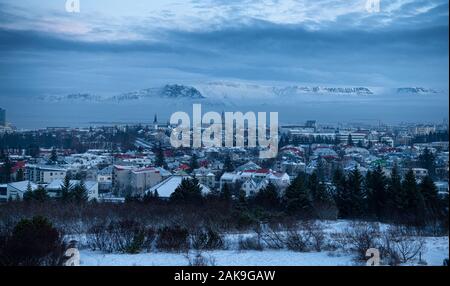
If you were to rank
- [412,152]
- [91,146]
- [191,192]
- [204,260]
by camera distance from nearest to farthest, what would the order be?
[204,260]
[191,192]
[412,152]
[91,146]

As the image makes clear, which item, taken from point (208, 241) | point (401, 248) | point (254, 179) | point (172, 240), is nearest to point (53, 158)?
point (254, 179)

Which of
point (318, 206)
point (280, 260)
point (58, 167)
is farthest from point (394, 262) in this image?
point (58, 167)

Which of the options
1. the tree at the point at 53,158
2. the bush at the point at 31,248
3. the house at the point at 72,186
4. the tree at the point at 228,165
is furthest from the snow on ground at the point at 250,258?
the tree at the point at 228,165

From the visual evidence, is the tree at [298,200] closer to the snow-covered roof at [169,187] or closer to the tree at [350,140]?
the snow-covered roof at [169,187]

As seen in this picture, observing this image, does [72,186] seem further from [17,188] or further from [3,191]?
[3,191]

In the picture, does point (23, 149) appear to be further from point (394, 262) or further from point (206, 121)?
point (394, 262)

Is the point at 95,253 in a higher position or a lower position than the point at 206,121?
lower
